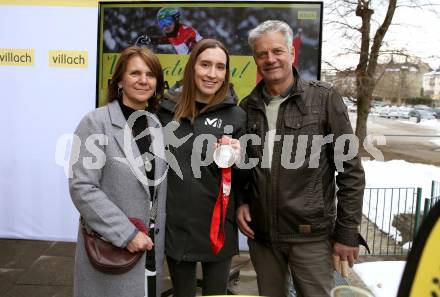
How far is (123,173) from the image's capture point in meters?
1.92

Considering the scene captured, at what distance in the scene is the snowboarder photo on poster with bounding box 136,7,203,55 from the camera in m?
3.92

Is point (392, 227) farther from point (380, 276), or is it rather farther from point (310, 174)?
point (310, 174)

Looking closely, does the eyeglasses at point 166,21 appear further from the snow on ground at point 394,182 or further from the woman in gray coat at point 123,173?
the snow on ground at point 394,182

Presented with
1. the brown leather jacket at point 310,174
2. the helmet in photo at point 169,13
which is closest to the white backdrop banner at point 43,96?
the helmet in photo at point 169,13

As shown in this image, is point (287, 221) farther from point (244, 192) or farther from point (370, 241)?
point (370, 241)

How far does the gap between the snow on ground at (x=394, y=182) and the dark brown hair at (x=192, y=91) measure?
543 cm

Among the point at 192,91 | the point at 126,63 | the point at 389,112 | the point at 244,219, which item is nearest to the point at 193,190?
the point at 244,219

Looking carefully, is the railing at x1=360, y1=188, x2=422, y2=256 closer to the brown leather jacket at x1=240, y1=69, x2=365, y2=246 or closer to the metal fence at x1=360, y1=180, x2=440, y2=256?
the metal fence at x1=360, y1=180, x2=440, y2=256

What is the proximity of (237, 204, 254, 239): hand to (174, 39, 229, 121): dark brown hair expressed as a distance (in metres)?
0.58

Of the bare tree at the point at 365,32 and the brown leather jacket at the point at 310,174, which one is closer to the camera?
the brown leather jacket at the point at 310,174

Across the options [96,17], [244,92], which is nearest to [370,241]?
[244,92]

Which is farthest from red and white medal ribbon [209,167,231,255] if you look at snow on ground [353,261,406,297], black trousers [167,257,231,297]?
snow on ground [353,261,406,297]

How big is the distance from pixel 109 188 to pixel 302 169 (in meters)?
0.93

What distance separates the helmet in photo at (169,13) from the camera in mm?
3914
